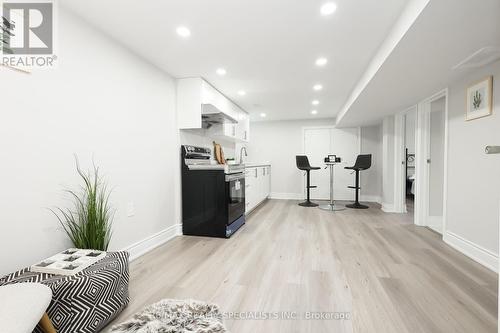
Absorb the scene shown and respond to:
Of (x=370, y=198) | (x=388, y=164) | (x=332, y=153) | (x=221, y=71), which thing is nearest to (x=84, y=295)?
(x=221, y=71)

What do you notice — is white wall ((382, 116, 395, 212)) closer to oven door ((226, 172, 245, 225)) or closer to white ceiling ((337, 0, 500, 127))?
white ceiling ((337, 0, 500, 127))

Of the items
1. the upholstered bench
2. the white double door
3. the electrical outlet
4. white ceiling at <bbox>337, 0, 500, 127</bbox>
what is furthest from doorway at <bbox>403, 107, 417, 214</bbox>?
the upholstered bench

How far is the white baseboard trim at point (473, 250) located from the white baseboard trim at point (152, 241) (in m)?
3.28

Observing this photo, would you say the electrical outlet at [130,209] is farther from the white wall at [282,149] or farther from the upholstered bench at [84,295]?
the white wall at [282,149]

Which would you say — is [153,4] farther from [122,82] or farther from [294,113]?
[294,113]

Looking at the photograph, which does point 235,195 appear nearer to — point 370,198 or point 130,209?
point 130,209

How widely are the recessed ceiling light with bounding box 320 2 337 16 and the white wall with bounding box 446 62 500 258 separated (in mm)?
1667

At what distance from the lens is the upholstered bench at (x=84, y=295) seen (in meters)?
1.10

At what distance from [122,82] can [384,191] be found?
15.9 ft

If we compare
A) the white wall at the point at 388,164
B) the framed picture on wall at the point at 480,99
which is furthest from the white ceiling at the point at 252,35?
the white wall at the point at 388,164

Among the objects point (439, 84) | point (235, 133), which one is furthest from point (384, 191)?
point (235, 133)

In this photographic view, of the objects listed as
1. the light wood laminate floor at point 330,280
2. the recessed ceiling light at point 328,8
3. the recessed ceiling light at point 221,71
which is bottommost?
the light wood laminate floor at point 330,280

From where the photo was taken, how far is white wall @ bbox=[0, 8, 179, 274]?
1359mm

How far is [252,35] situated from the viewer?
79.8 inches
